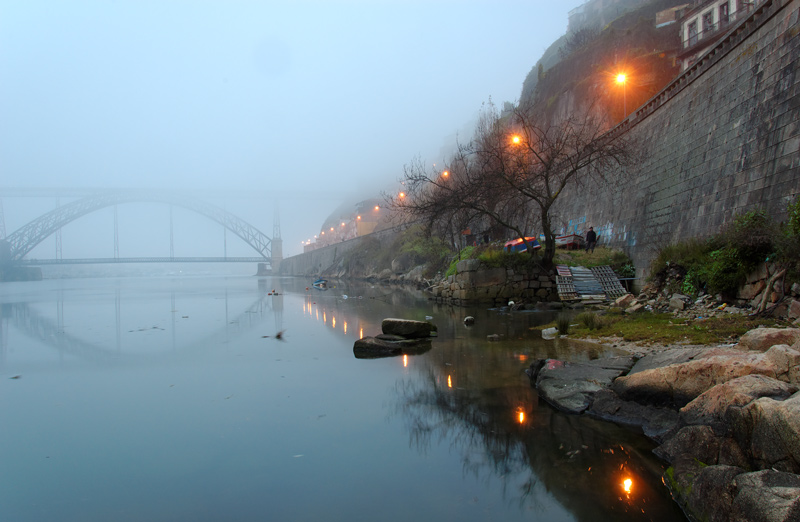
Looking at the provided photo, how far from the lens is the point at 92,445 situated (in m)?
4.53

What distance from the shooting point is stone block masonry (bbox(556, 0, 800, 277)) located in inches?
401

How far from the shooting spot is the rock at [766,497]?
2.32 m

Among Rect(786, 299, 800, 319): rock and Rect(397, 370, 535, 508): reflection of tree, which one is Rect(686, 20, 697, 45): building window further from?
Rect(397, 370, 535, 508): reflection of tree

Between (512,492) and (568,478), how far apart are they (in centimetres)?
51

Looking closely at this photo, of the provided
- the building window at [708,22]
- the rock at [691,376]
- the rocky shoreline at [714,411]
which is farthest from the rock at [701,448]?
the building window at [708,22]

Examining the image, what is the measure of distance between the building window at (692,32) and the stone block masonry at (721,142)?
55.1 feet

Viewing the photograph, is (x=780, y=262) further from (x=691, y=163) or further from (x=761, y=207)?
(x=691, y=163)

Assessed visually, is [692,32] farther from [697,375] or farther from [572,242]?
[697,375]

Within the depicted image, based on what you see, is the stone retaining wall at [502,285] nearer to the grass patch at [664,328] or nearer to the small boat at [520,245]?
the small boat at [520,245]

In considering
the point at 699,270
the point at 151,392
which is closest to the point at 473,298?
the point at 699,270

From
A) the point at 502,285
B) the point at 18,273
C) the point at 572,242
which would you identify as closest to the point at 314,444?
the point at 502,285

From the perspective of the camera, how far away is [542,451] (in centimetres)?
409

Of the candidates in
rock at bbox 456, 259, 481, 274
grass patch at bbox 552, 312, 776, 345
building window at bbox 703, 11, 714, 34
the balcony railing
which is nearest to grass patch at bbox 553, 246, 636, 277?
rock at bbox 456, 259, 481, 274

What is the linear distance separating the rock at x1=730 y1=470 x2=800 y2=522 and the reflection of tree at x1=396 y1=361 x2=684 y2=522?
23.3 inches
